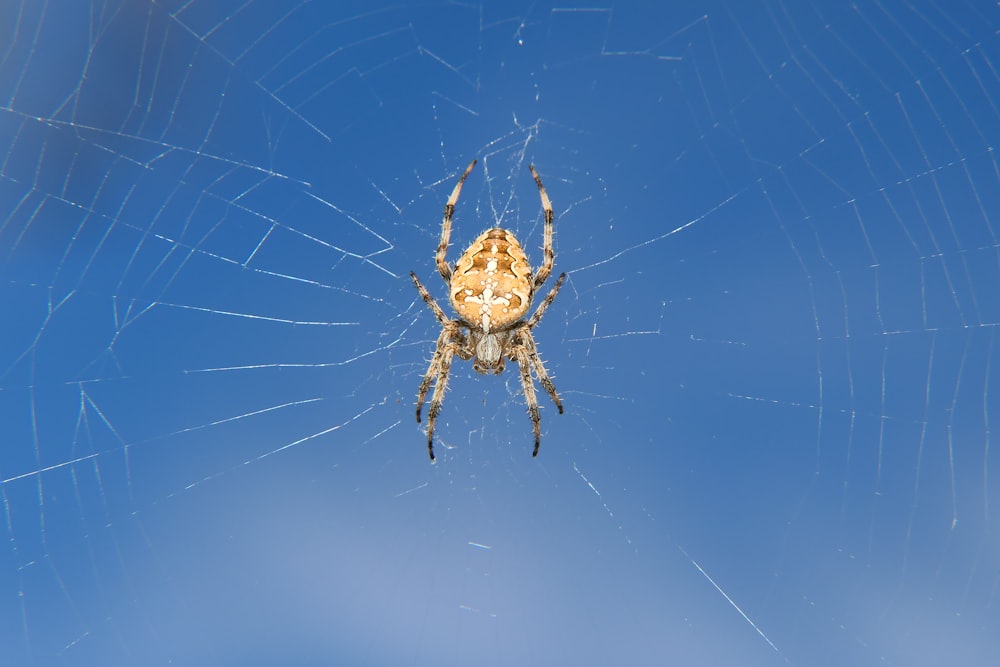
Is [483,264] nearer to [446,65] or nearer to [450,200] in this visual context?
[450,200]

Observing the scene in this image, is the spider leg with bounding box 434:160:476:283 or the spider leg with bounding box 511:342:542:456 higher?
the spider leg with bounding box 434:160:476:283

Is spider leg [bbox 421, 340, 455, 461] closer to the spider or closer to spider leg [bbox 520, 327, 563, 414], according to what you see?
the spider

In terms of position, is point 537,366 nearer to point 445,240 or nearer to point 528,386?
point 528,386

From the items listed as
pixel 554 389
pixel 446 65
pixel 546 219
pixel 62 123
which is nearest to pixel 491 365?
pixel 554 389

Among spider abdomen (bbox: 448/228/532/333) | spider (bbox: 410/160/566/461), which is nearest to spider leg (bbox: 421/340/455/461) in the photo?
Result: spider (bbox: 410/160/566/461)

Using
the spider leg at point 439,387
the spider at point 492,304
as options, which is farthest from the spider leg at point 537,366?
the spider leg at point 439,387
